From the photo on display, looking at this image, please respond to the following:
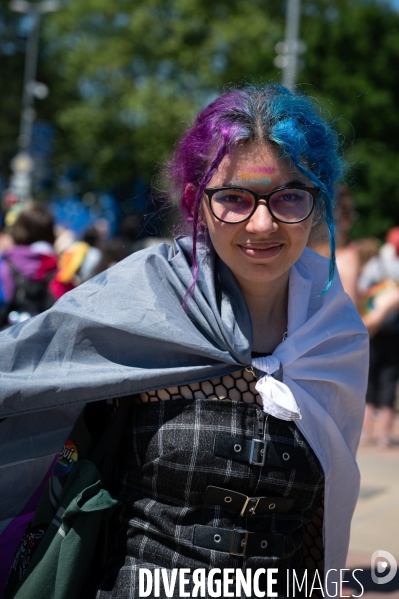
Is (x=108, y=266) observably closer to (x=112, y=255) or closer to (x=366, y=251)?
(x=112, y=255)

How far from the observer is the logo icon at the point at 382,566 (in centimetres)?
396

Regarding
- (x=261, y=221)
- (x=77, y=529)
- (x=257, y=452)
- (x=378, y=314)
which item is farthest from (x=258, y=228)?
(x=378, y=314)

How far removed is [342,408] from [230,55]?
3089 cm

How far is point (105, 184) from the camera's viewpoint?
111 ft

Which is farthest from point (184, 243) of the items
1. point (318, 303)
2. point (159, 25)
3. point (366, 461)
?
point (159, 25)

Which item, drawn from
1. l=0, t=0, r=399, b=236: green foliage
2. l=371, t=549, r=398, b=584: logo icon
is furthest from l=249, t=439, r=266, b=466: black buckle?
l=0, t=0, r=399, b=236: green foliage

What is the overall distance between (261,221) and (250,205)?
5cm

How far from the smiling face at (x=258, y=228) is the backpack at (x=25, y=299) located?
342 centimetres

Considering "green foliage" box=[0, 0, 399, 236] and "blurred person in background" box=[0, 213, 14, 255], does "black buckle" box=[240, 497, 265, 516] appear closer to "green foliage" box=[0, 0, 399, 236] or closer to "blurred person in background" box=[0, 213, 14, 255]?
"blurred person in background" box=[0, 213, 14, 255]

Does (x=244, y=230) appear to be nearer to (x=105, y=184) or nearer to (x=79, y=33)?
(x=105, y=184)

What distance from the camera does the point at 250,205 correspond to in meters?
1.89

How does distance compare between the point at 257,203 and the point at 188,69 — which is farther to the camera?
the point at 188,69

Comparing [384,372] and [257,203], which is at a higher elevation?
[257,203]

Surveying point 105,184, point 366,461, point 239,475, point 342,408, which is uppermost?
point 105,184
